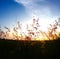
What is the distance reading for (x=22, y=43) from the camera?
6.12 meters

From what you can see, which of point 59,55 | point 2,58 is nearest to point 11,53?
point 2,58

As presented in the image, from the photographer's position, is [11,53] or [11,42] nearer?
[11,53]

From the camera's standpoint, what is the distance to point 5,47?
594 cm

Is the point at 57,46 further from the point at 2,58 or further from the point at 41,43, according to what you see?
the point at 2,58

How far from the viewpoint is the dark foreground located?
5.54 meters

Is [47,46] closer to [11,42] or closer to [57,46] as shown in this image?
[57,46]

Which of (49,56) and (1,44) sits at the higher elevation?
(1,44)

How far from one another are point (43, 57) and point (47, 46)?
66 centimetres

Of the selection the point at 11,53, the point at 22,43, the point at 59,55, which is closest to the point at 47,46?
the point at 59,55

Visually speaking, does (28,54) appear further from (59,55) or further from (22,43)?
(59,55)

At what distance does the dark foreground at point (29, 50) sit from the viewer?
18.2 ft

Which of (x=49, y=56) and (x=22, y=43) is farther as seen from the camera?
(x=22, y=43)

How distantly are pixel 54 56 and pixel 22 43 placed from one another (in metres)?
1.56

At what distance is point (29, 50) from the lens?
579 centimetres
